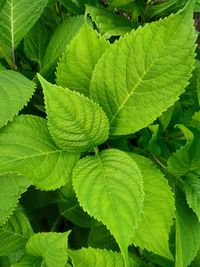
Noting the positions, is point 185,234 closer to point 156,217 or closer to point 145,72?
point 156,217

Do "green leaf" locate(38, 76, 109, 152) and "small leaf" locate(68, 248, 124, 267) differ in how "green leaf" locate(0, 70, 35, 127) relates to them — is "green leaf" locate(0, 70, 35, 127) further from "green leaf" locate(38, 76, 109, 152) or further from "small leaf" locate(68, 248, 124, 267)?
"small leaf" locate(68, 248, 124, 267)

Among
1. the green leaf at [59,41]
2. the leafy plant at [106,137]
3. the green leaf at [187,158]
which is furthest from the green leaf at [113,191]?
the green leaf at [59,41]

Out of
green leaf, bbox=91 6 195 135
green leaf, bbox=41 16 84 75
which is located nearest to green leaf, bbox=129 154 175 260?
green leaf, bbox=91 6 195 135

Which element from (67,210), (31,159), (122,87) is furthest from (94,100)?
(67,210)

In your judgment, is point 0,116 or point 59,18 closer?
point 0,116

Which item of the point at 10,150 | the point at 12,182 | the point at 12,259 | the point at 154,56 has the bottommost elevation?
the point at 12,259

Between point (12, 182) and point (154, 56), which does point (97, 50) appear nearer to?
point (154, 56)

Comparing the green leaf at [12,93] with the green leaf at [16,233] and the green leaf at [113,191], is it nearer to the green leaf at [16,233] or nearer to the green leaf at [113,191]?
the green leaf at [113,191]

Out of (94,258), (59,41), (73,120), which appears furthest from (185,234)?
(59,41)
